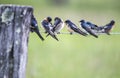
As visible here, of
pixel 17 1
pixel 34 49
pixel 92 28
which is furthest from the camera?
pixel 17 1

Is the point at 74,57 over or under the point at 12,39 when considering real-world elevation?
under

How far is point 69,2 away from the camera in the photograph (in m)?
17.6

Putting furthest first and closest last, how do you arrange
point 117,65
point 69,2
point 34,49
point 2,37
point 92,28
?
1. point 69,2
2. point 34,49
3. point 117,65
4. point 92,28
5. point 2,37

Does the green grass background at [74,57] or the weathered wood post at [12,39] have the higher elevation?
the weathered wood post at [12,39]

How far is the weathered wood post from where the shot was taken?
3.92 metres

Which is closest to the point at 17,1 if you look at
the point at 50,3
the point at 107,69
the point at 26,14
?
the point at 50,3

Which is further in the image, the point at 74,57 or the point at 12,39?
the point at 74,57

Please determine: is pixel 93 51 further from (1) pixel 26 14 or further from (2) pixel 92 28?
(1) pixel 26 14

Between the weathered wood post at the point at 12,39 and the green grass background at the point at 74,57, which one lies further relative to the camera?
the green grass background at the point at 74,57

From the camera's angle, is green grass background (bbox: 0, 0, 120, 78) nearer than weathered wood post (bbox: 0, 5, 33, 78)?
No

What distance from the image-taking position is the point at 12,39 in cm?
393

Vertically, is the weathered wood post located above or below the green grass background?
above

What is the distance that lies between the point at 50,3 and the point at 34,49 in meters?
6.67

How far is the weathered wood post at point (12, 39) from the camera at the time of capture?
12.9ft
